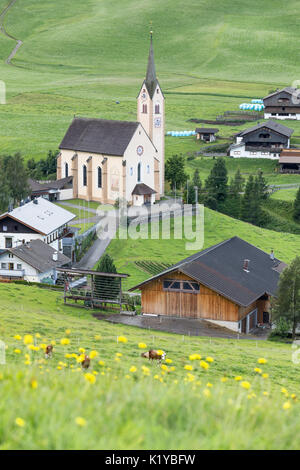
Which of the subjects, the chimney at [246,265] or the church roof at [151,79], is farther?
the church roof at [151,79]

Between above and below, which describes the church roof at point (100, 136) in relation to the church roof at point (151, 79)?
below

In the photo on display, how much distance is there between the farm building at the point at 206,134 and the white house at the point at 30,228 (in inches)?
2212

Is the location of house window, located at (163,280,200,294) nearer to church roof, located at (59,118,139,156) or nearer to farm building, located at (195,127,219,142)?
church roof, located at (59,118,139,156)

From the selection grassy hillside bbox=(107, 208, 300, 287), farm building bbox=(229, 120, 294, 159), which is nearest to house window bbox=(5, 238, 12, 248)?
grassy hillside bbox=(107, 208, 300, 287)

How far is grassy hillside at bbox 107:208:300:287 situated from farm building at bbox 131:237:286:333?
9.57 m

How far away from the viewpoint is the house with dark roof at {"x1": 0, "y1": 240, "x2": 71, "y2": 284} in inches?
2160

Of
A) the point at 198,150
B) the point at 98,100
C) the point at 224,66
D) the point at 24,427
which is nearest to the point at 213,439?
the point at 24,427

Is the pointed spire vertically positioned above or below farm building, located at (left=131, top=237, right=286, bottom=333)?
above

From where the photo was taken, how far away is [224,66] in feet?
641

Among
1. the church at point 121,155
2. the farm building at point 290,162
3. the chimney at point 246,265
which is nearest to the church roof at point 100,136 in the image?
the church at point 121,155

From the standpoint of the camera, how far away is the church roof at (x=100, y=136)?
78688 millimetres

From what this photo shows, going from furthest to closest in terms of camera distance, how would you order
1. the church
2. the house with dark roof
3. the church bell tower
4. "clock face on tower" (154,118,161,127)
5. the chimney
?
"clock face on tower" (154,118,161,127) < the church bell tower < the church < the house with dark roof < the chimney

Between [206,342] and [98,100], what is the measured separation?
11942cm

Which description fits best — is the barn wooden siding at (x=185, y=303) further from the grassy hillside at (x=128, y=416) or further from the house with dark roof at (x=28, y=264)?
the grassy hillside at (x=128, y=416)
